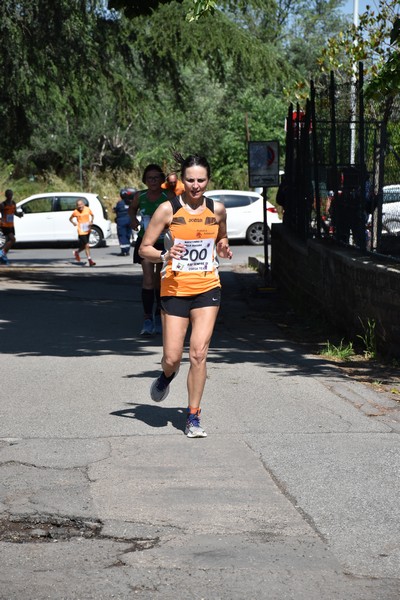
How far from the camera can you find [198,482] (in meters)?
6.50

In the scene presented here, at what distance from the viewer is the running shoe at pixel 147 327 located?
531 inches

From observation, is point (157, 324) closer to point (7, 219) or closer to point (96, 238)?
point (7, 219)

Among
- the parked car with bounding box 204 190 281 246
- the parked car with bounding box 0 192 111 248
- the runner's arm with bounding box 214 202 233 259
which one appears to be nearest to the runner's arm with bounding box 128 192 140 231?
the runner's arm with bounding box 214 202 233 259

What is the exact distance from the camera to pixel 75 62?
900 inches

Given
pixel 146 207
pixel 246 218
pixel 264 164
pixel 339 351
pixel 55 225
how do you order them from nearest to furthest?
pixel 339 351, pixel 146 207, pixel 264 164, pixel 246 218, pixel 55 225

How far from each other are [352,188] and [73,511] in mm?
8761

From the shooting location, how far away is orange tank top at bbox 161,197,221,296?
25.1 feet

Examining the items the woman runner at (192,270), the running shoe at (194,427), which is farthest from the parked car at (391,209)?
the running shoe at (194,427)

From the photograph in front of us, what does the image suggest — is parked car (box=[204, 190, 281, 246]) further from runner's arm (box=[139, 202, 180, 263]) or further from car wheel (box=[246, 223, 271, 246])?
runner's arm (box=[139, 202, 180, 263])

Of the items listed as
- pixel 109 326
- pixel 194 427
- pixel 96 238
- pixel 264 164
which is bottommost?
pixel 96 238

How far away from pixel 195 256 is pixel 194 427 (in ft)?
3.69

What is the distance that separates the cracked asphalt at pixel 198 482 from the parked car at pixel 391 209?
157cm

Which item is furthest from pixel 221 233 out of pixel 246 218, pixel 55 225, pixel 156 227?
pixel 55 225

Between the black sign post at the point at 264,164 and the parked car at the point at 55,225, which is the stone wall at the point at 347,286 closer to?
the black sign post at the point at 264,164
